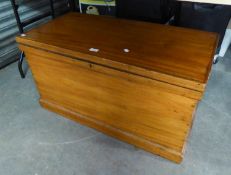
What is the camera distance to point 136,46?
1.03m

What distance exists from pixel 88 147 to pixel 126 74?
0.49 meters

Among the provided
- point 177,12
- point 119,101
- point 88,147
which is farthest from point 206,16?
point 88,147

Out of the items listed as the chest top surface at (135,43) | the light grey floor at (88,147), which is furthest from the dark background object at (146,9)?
the light grey floor at (88,147)

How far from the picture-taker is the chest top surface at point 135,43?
2.89 ft

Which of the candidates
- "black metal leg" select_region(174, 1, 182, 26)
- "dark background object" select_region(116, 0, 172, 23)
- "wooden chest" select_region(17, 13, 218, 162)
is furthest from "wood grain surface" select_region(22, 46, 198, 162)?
"black metal leg" select_region(174, 1, 182, 26)

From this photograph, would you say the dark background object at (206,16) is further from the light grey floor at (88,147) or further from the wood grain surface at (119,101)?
the wood grain surface at (119,101)

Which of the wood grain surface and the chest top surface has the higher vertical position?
the chest top surface

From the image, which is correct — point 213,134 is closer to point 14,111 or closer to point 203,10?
point 203,10

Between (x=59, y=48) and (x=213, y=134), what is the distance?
0.95 metres

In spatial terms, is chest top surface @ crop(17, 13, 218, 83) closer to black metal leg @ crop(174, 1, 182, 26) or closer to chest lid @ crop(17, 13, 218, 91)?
chest lid @ crop(17, 13, 218, 91)

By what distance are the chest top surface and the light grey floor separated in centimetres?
49

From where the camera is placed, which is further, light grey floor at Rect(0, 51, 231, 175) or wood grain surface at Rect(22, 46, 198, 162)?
light grey floor at Rect(0, 51, 231, 175)

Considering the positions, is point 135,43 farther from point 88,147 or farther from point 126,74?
point 88,147

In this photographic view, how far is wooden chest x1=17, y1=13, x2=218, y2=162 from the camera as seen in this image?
88 centimetres
